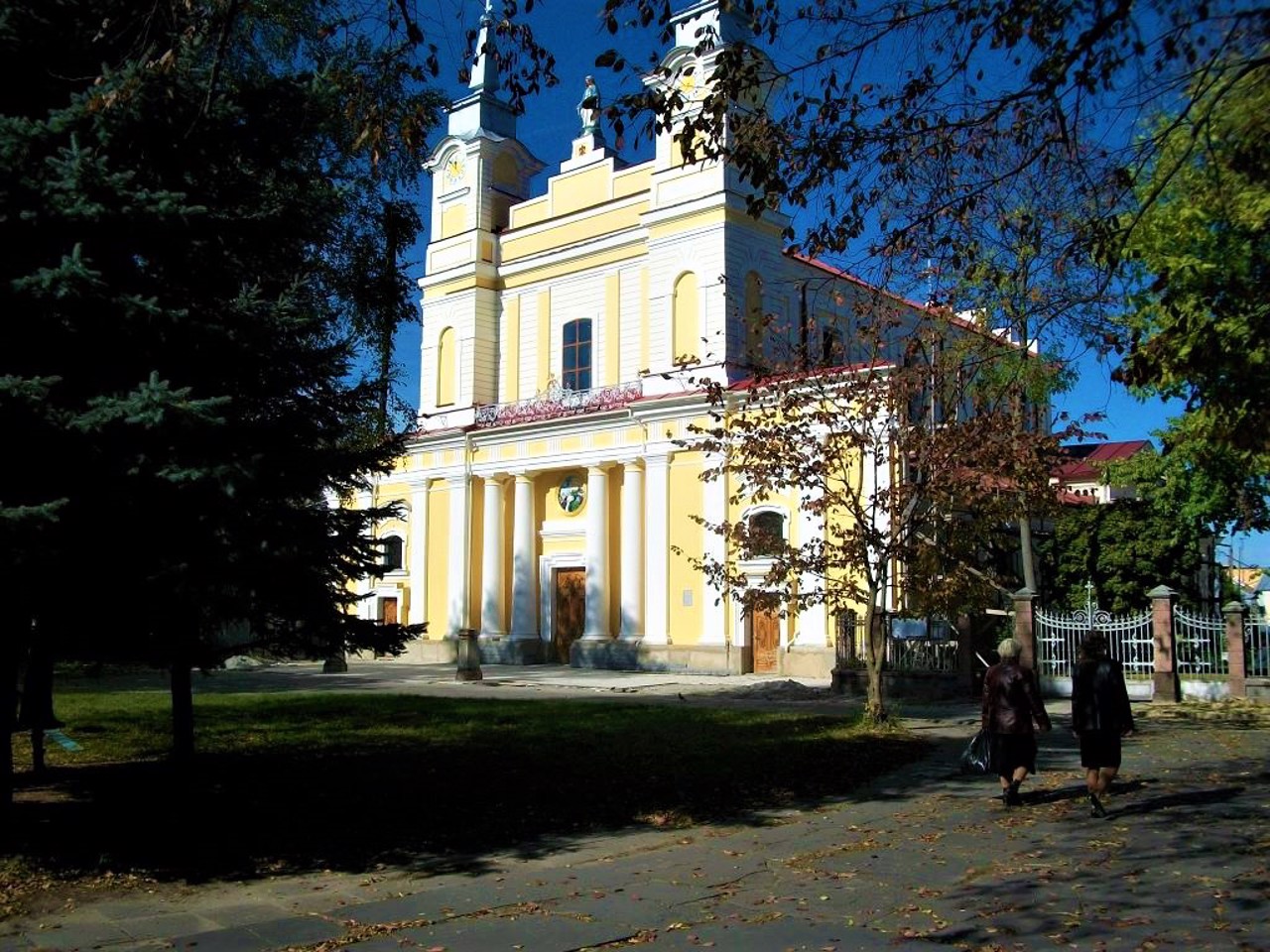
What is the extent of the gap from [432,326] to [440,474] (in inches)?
197

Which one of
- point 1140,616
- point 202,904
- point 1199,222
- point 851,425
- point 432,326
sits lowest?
point 202,904

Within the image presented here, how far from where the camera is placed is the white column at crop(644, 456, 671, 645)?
30766mm

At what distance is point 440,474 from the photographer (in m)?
36.8

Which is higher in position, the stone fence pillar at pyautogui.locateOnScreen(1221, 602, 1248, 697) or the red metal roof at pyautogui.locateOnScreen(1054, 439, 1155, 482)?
the red metal roof at pyautogui.locateOnScreen(1054, 439, 1155, 482)

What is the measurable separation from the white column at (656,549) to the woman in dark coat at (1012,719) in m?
20.4

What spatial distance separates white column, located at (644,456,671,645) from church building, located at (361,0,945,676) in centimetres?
5

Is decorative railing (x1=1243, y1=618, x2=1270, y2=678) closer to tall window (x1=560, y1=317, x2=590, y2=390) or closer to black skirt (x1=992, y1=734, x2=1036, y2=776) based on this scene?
black skirt (x1=992, y1=734, x2=1036, y2=776)

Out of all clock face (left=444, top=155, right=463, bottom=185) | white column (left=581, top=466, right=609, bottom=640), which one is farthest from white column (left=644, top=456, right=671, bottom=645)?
clock face (left=444, top=155, right=463, bottom=185)

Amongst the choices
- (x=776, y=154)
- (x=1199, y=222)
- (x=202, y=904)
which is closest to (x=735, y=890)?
(x=202, y=904)

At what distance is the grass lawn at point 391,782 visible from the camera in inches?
335

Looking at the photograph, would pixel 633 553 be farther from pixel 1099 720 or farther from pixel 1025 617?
pixel 1099 720

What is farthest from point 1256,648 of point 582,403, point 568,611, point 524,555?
point 524,555

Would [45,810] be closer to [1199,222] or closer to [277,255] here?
[277,255]

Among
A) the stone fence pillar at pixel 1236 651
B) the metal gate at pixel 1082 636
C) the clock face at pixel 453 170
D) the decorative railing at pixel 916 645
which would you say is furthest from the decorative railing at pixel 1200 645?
the clock face at pixel 453 170
